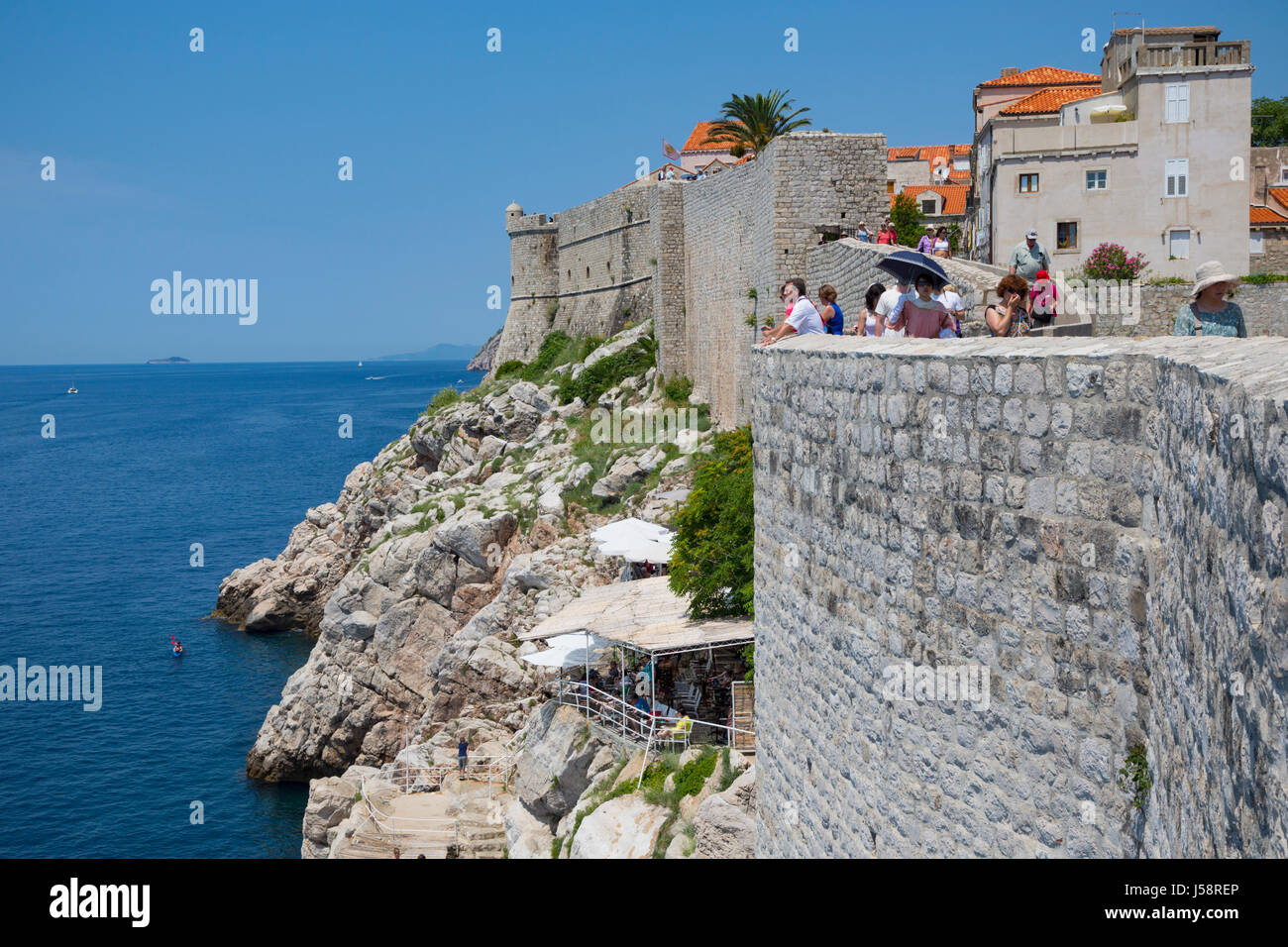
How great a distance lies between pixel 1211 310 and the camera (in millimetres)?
5602

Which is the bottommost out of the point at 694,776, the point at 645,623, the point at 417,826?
the point at 417,826

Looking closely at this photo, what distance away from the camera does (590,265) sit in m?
45.6

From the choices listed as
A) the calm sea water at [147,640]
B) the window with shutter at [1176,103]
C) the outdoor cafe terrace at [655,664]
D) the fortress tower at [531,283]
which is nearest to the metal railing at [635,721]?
the outdoor cafe terrace at [655,664]

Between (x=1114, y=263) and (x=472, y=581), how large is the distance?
60.1 feet

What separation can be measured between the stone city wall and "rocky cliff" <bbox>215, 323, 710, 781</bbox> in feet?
58.5

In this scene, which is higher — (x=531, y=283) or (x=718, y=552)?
(x=531, y=283)

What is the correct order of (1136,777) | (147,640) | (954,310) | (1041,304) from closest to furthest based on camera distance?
(1136,777), (1041,304), (954,310), (147,640)

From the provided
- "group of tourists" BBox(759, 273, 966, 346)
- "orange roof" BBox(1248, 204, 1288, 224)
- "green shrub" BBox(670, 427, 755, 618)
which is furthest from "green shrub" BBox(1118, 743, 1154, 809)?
"orange roof" BBox(1248, 204, 1288, 224)

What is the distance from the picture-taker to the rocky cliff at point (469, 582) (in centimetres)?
2548

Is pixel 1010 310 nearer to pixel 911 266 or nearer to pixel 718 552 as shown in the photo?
pixel 911 266

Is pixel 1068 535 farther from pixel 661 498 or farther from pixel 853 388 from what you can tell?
pixel 661 498

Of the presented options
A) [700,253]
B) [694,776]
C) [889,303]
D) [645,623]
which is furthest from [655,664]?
[700,253]

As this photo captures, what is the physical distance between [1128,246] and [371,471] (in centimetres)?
3297
